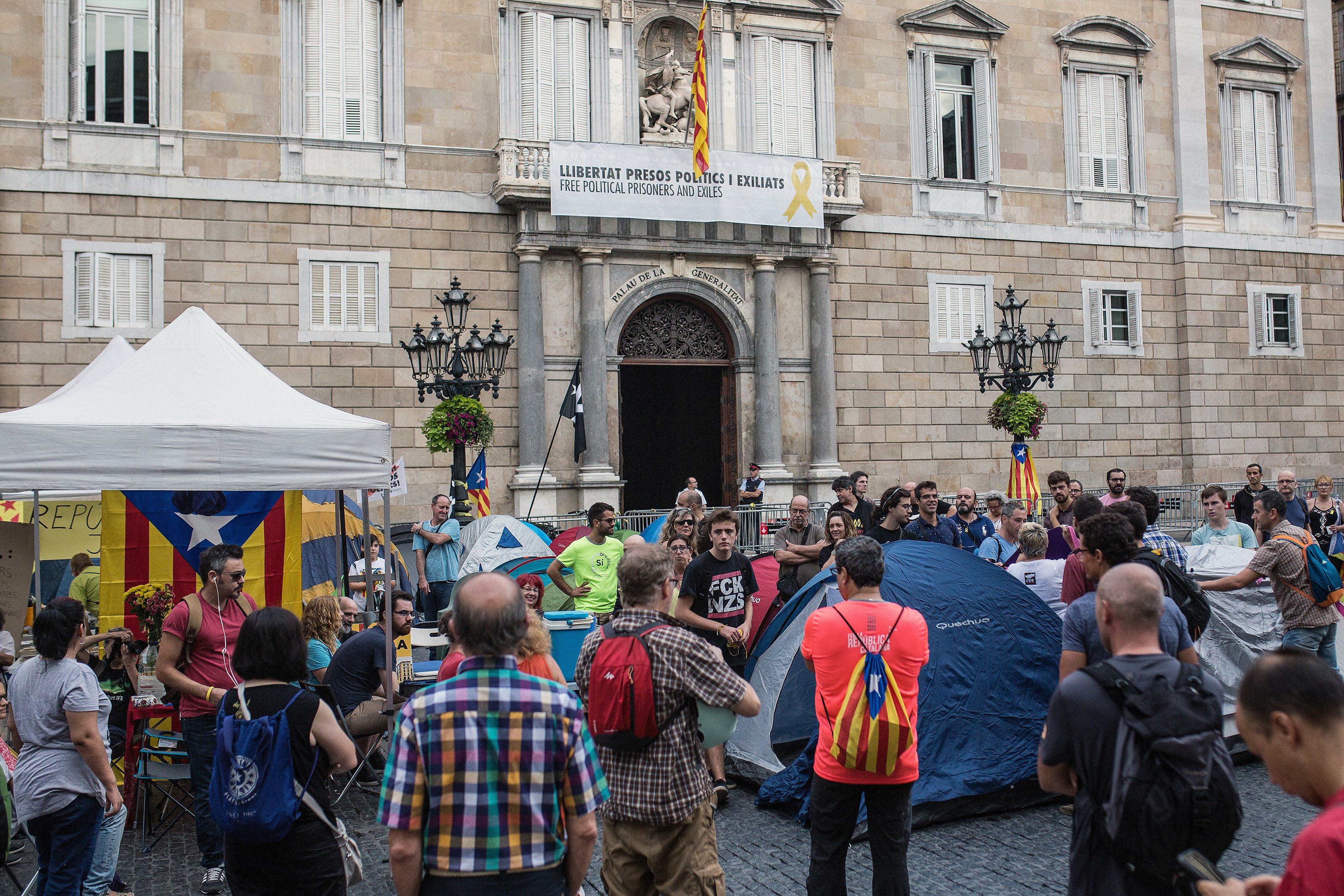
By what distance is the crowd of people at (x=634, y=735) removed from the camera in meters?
3.09

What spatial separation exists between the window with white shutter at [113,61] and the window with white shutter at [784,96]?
10.4 metres

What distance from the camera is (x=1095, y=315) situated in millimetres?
22625

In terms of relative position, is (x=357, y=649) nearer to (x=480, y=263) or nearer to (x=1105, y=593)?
(x=1105, y=593)

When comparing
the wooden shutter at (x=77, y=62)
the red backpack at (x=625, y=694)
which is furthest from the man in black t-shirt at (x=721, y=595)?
the wooden shutter at (x=77, y=62)

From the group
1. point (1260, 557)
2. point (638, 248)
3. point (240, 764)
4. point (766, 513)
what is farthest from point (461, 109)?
point (240, 764)

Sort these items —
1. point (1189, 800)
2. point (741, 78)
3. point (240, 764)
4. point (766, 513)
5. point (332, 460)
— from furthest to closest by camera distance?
point (741, 78) < point (766, 513) < point (332, 460) < point (240, 764) < point (1189, 800)

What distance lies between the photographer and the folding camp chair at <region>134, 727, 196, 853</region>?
676cm

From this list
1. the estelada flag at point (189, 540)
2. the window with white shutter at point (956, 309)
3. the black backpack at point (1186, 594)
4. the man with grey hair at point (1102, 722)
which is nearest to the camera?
the man with grey hair at point (1102, 722)

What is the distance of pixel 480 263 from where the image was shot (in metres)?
19.0

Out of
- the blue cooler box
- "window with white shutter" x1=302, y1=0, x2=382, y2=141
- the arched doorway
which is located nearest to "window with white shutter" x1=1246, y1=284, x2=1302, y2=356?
the arched doorway

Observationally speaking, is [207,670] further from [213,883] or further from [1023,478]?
[1023,478]

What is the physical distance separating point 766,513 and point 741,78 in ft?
26.9

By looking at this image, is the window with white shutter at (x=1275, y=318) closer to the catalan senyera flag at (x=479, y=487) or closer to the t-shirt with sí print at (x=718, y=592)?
the catalan senyera flag at (x=479, y=487)

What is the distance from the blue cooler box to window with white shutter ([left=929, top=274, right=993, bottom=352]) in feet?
46.0
